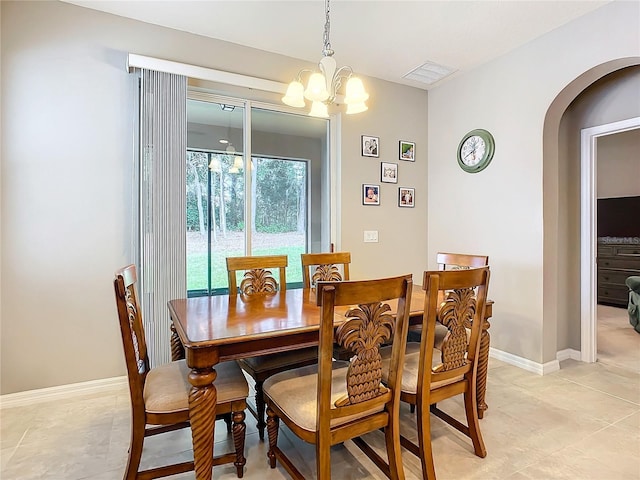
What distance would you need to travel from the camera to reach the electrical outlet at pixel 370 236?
3797mm

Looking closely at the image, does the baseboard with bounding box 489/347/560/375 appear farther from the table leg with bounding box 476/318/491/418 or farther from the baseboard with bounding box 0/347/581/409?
the table leg with bounding box 476/318/491/418

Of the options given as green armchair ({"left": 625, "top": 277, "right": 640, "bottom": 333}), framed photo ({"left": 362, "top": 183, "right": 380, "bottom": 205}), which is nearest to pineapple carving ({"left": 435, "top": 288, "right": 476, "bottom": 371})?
framed photo ({"left": 362, "top": 183, "right": 380, "bottom": 205})

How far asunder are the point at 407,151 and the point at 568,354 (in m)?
2.56

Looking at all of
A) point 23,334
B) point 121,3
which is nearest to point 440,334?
point 23,334

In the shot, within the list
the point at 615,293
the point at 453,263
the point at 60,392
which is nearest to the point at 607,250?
the point at 615,293

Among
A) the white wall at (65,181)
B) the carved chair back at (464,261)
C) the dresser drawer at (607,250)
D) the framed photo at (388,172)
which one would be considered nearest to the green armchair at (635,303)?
the dresser drawer at (607,250)

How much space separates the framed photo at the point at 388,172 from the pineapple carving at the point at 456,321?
91.6 inches

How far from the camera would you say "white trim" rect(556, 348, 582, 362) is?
328cm

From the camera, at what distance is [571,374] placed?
2.97m

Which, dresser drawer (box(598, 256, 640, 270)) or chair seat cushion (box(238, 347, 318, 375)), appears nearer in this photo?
chair seat cushion (box(238, 347, 318, 375))

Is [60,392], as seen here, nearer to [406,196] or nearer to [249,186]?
[249,186]

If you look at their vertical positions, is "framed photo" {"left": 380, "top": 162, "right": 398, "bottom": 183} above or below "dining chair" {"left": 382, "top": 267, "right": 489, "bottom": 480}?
above

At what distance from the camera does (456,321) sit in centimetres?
170

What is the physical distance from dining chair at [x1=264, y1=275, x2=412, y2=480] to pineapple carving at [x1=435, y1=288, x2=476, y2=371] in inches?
12.2
